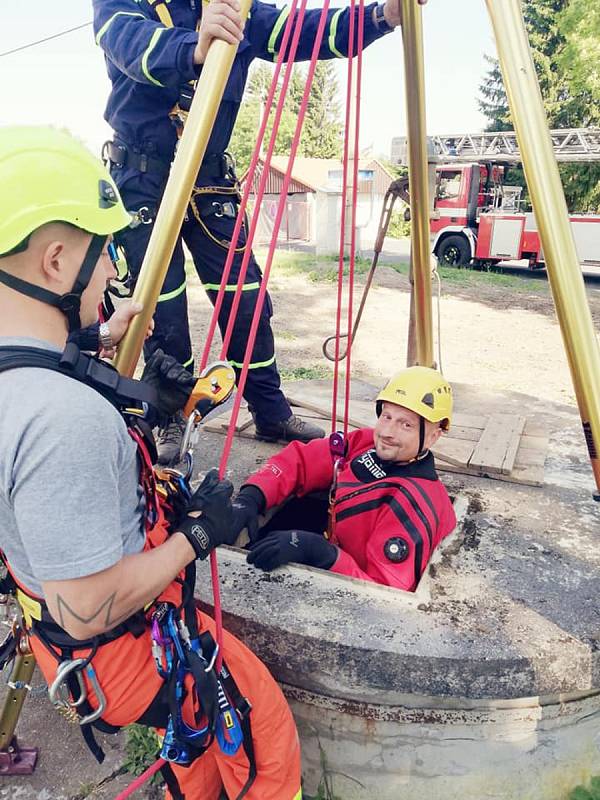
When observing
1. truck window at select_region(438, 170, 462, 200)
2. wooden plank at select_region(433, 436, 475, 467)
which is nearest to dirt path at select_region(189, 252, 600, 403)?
wooden plank at select_region(433, 436, 475, 467)

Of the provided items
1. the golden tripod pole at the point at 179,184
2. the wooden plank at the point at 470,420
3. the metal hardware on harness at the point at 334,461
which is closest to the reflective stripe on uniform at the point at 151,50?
the golden tripod pole at the point at 179,184

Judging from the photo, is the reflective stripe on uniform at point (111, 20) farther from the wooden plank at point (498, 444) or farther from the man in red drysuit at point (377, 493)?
the wooden plank at point (498, 444)

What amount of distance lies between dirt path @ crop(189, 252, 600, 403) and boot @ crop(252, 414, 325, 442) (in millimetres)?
1388

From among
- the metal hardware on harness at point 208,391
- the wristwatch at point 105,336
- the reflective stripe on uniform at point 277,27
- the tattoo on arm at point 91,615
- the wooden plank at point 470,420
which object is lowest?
the wooden plank at point 470,420

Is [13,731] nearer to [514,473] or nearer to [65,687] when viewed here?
[65,687]

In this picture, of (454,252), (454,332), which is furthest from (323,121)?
(454,332)

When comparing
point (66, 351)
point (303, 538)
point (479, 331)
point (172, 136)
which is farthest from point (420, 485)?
point (479, 331)

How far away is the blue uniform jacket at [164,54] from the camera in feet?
6.91

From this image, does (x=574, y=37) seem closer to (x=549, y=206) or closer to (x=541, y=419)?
(x=541, y=419)

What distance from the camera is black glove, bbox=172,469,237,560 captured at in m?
1.38

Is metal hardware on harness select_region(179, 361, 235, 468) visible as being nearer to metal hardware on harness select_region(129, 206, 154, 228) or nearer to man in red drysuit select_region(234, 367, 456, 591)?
man in red drysuit select_region(234, 367, 456, 591)

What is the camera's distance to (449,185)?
16.5 m

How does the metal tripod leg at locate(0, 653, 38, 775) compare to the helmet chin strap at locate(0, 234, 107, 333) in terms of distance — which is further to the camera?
the metal tripod leg at locate(0, 653, 38, 775)

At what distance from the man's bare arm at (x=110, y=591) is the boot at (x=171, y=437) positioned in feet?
5.40
